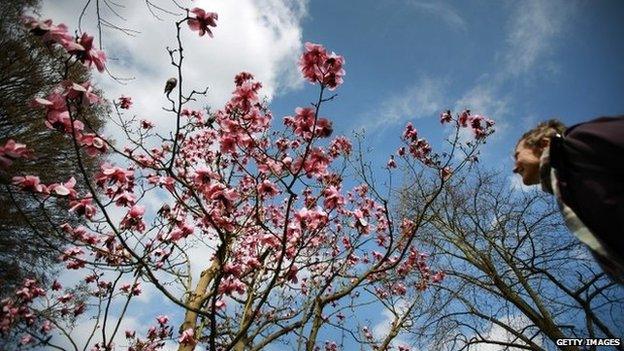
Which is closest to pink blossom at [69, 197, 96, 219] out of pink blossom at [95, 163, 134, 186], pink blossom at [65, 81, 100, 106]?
pink blossom at [95, 163, 134, 186]

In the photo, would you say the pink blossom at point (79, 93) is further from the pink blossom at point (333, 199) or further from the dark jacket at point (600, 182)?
the dark jacket at point (600, 182)

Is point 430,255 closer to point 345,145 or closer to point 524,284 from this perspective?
point 524,284

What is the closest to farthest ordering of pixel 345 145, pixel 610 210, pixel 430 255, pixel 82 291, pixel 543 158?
pixel 610 210 → pixel 543 158 → pixel 345 145 → pixel 82 291 → pixel 430 255

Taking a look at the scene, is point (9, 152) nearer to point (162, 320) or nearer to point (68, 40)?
point (68, 40)

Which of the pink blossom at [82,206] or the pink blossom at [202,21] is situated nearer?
the pink blossom at [202,21]

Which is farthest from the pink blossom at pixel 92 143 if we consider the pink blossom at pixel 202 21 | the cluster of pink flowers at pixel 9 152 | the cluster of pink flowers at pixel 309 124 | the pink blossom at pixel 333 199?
the pink blossom at pixel 333 199

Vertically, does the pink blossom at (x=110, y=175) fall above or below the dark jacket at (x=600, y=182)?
above

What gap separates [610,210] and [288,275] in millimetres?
2663

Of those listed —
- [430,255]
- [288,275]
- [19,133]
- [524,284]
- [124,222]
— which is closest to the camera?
[124,222]

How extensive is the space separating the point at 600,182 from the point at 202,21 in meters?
2.29

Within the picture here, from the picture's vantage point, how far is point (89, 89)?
2248 millimetres

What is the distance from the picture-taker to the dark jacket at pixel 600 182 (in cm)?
120

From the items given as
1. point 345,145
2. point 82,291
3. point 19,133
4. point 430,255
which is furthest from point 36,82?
point 430,255

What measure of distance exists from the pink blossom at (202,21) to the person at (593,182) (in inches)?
80.1
